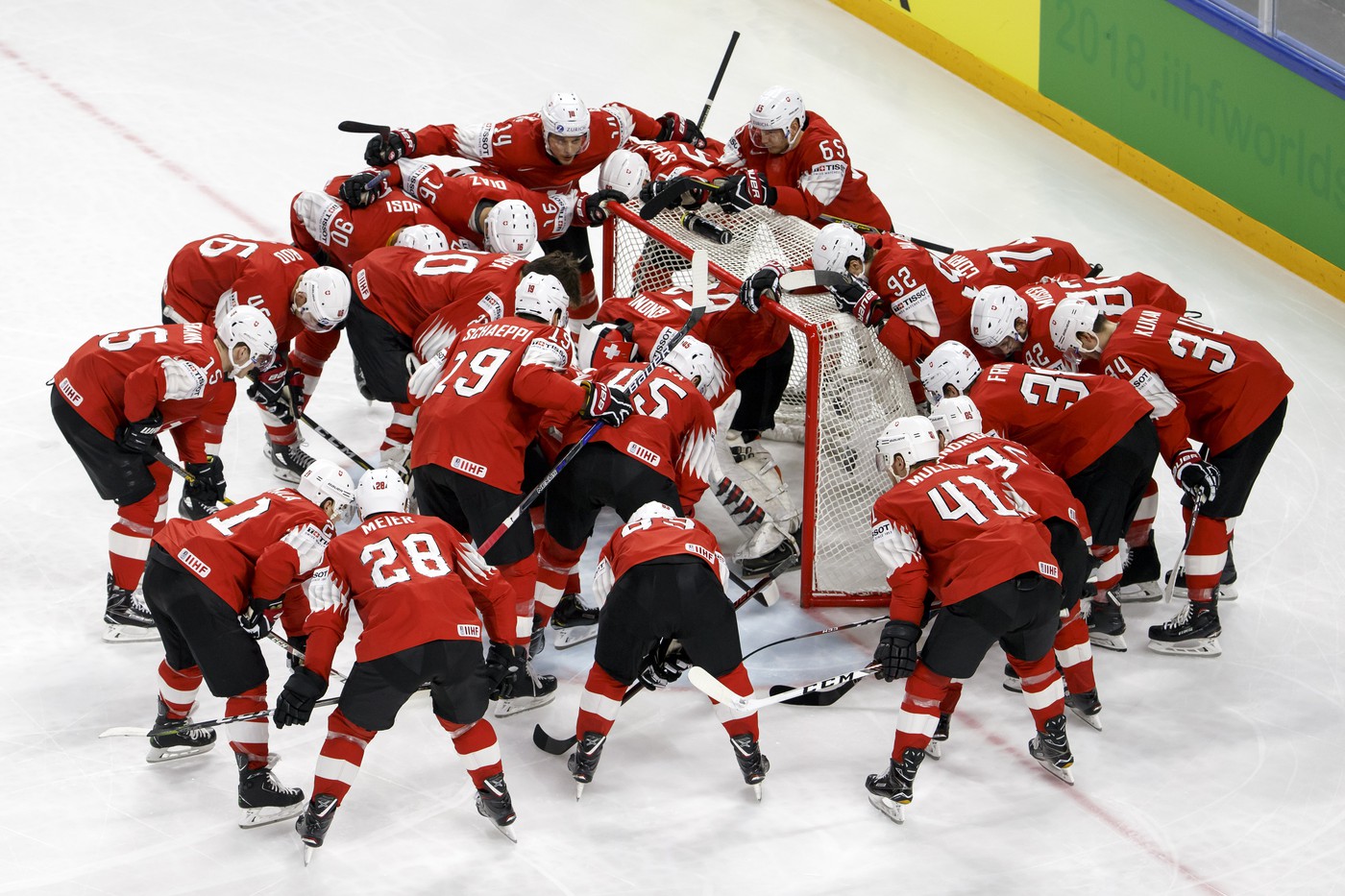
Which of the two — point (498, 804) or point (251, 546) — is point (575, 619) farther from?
point (251, 546)

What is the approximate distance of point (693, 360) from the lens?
5523 mm

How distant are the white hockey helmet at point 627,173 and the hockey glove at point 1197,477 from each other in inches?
88.2

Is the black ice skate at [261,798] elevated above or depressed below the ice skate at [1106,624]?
below

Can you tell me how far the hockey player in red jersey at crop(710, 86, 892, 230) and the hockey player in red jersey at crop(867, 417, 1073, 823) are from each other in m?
1.83

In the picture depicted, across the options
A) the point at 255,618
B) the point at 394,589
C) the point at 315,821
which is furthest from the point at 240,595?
the point at 315,821

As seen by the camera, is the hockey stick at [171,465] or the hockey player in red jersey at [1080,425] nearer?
the hockey player in red jersey at [1080,425]

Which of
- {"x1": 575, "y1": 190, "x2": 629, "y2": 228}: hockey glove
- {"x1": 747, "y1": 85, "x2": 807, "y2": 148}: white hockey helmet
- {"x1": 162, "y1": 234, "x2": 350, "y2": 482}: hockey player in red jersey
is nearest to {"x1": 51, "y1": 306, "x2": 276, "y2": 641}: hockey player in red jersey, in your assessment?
{"x1": 162, "y1": 234, "x2": 350, "y2": 482}: hockey player in red jersey

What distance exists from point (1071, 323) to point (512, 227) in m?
1.96

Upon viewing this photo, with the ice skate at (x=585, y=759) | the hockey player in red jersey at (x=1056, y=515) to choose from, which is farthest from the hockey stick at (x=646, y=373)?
the hockey player in red jersey at (x=1056, y=515)

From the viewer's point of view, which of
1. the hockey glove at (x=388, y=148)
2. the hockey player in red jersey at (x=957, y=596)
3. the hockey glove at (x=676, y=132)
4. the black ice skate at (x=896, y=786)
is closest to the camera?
the hockey player in red jersey at (x=957, y=596)

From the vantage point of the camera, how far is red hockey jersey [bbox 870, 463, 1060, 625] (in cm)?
466

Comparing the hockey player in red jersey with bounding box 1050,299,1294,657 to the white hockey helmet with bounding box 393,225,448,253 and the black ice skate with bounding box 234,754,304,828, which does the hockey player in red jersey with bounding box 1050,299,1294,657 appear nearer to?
the white hockey helmet with bounding box 393,225,448,253

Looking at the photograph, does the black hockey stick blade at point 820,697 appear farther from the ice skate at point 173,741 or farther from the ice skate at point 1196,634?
the ice skate at point 173,741

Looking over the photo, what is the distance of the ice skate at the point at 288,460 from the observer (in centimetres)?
622
